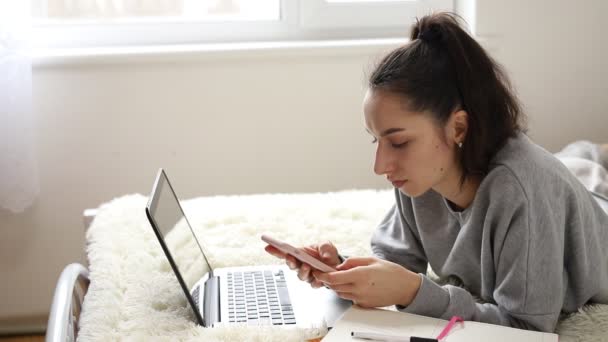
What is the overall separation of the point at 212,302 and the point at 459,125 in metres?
0.50

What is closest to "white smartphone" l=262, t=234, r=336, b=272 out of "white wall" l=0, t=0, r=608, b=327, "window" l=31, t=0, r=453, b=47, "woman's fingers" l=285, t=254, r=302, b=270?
"woman's fingers" l=285, t=254, r=302, b=270

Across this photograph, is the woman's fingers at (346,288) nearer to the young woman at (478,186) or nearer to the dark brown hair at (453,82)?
the young woman at (478,186)

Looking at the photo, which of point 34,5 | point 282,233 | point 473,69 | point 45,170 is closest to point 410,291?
point 473,69

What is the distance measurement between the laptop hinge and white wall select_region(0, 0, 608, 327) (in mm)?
913

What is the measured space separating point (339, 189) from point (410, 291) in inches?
48.5

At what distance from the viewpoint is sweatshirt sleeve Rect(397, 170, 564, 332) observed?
3.74 ft

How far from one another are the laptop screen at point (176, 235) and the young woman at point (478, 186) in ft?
0.53

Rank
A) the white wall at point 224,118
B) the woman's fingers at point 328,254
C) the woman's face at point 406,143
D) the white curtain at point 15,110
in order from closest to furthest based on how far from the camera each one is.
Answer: the woman's face at point 406,143 < the woman's fingers at point 328,254 < the white curtain at point 15,110 < the white wall at point 224,118

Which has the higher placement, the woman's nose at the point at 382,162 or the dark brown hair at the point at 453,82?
the dark brown hair at the point at 453,82

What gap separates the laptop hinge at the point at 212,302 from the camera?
1.26m

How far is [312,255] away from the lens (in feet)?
4.31

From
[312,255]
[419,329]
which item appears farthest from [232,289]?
[419,329]

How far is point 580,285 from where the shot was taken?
1229 millimetres

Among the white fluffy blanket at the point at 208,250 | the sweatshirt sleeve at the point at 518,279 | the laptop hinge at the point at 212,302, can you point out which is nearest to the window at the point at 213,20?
the white fluffy blanket at the point at 208,250
